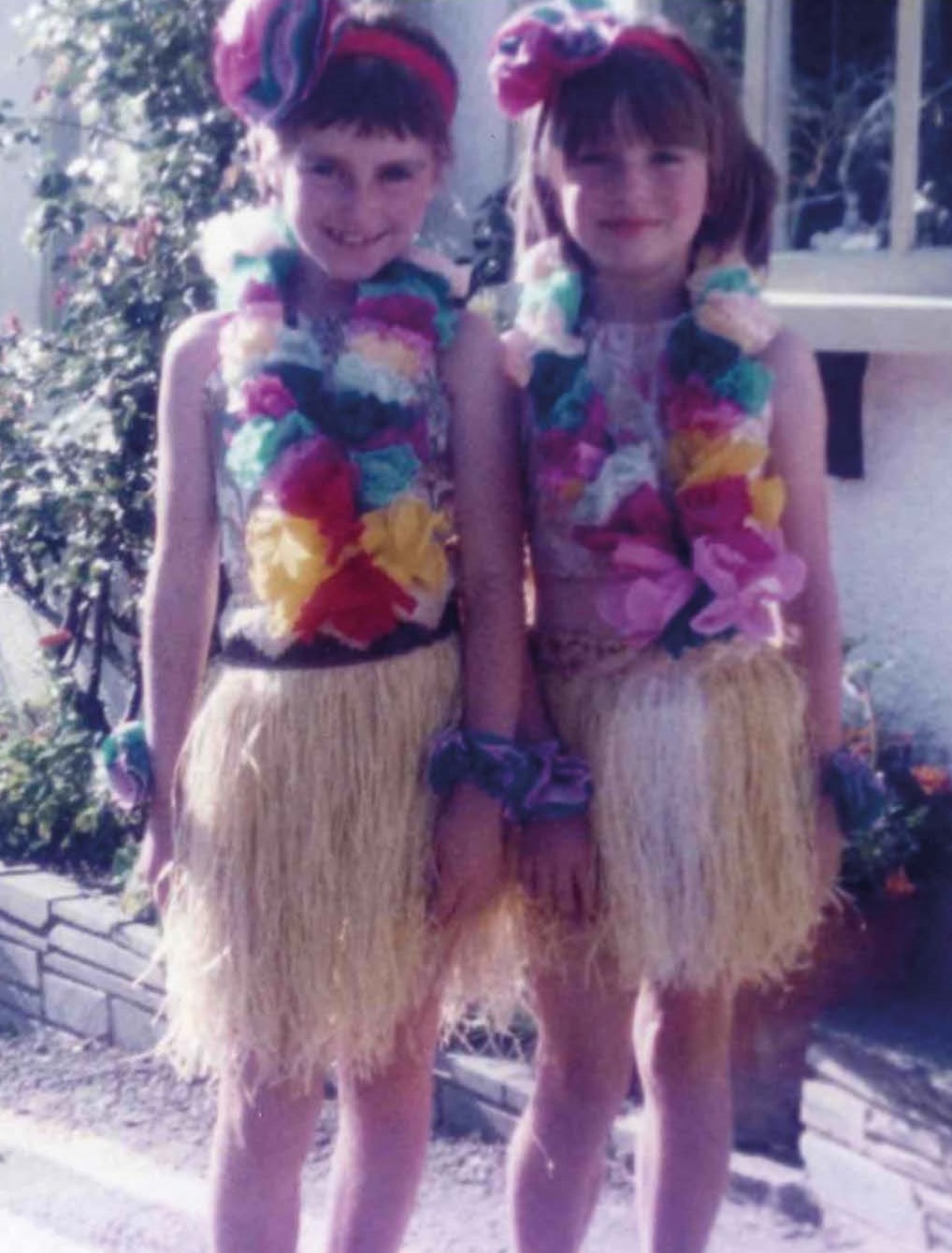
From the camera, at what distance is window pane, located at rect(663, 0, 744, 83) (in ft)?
14.4

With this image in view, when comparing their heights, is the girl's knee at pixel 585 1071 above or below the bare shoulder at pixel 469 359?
below

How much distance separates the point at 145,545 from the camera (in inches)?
197

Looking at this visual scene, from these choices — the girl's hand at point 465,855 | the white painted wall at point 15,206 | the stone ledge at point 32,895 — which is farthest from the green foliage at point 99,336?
the girl's hand at point 465,855

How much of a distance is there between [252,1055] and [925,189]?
90.9 inches

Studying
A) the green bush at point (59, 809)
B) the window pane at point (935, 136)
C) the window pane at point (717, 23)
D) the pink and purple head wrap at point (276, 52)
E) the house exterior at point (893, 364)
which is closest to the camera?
the pink and purple head wrap at point (276, 52)

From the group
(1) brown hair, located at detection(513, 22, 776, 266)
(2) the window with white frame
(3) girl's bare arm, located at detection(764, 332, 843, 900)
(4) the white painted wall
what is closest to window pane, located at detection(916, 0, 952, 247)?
(2) the window with white frame

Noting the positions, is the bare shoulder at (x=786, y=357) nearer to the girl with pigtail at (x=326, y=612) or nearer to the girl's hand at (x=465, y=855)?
the girl with pigtail at (x=326, y=612)

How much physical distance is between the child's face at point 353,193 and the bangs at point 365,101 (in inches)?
0.5

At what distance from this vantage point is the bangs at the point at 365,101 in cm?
267

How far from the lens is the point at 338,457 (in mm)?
2705

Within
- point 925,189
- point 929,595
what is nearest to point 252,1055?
point 929,595

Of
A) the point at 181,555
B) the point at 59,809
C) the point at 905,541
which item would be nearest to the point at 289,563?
the point at 181,555

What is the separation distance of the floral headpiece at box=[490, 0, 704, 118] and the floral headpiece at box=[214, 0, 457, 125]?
0.09 m

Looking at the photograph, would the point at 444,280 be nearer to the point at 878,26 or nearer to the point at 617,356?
the point at 617,356
